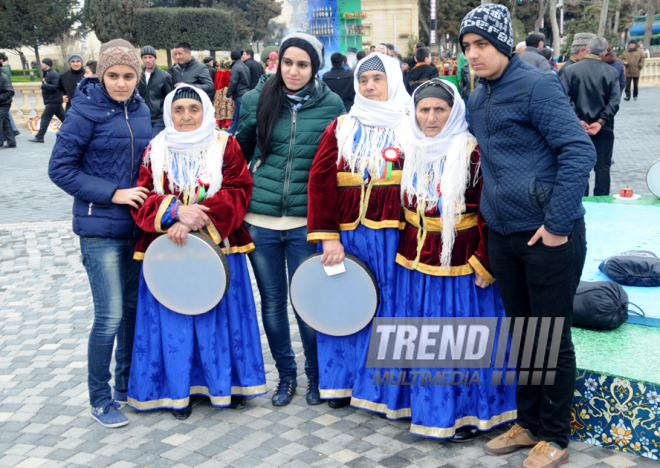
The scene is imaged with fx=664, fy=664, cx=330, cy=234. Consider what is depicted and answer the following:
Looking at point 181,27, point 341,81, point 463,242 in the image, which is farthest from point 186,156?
point 181,27

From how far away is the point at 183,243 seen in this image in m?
3.38

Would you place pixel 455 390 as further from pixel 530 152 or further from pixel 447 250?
pixel 530 152

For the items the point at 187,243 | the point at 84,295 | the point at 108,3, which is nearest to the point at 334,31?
the point at 108,3

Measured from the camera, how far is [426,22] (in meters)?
56.6

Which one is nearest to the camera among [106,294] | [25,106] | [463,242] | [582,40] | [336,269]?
[463,242]

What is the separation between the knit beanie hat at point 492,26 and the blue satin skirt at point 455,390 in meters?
1.09

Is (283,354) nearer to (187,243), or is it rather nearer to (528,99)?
(187,243)

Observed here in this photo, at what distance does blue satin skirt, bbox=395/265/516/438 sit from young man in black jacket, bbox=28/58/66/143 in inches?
494

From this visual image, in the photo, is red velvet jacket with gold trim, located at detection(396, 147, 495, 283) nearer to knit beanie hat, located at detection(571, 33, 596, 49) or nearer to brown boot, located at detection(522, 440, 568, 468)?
brown boot, located at detection(522, 440, 568, 468)

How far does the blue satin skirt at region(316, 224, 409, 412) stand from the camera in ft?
11.1

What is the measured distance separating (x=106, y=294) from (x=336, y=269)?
120 centimetres

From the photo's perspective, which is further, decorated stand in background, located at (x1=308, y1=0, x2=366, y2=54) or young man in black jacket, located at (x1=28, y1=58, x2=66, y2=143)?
decorated stand in background, located at (x1=308, y1=0, x2=366, y2=54)

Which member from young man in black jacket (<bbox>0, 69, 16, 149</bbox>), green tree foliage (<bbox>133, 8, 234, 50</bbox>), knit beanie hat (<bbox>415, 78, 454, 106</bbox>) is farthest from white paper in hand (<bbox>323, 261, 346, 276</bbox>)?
green tree foliage (<bbox>133, 8, 234, 50</bbox>)

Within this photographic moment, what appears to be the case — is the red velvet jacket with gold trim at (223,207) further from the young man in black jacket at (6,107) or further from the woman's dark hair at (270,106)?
the young man in black jacket at (6,107)
